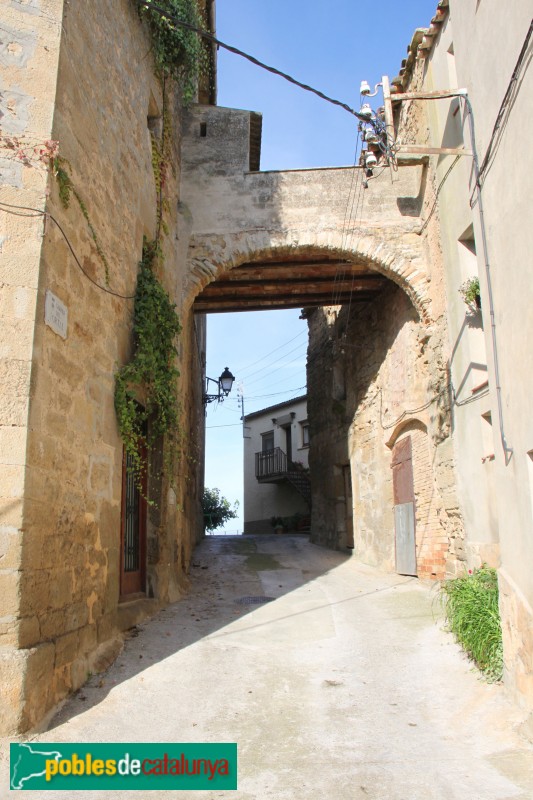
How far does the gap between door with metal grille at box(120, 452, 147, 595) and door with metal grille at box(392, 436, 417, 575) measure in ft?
14.3

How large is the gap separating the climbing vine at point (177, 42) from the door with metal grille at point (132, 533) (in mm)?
5117

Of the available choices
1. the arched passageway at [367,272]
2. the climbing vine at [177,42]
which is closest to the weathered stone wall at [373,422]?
the arched passageway at [367,272]

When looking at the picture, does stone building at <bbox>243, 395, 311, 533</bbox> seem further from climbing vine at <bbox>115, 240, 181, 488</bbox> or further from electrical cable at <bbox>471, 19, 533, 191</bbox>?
electrical cable at <bbox>471, 19, 533, 191</bbox>

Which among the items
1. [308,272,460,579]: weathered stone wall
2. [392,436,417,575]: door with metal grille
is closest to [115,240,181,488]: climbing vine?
[308,272,460,579]: weathered stone wall

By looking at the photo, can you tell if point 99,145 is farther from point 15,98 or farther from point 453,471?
point 453,471

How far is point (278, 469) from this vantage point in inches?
1035

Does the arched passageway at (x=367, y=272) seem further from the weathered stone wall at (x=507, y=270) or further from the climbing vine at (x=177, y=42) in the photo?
the weathered stone wall at (x=507, y=270)

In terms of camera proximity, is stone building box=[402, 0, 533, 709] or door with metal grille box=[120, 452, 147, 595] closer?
stone building box=[402, 0, 533, 709]

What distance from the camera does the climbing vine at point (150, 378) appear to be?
623 cm

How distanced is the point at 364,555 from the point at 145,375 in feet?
21.7

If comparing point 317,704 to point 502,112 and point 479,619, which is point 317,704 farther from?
point 502,112

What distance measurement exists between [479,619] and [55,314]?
172 inches

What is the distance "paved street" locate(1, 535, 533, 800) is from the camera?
3.65 meters

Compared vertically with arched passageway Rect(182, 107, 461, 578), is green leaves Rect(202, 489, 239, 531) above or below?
below
